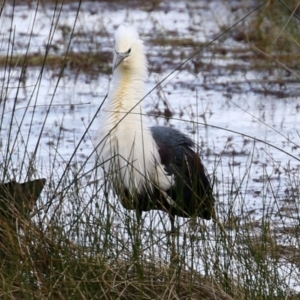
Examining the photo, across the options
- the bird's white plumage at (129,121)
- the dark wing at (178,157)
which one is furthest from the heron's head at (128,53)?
the dark wing at (178,157)

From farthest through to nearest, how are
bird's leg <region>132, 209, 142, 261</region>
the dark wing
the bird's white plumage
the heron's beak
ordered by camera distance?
the heron's beak < the dark wing < the bird's white plumage < bird's leg <region>132, 209, 142, 261</region>

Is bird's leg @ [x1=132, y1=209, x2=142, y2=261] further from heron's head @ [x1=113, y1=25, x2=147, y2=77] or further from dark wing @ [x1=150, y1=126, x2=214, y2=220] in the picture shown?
heron's head @ [x1=113, y1=25, x2=147, y2=77]

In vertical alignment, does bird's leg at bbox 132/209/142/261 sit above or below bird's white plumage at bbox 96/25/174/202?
below

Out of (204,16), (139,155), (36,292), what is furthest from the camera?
(204,16)

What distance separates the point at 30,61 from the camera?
35.6 ft

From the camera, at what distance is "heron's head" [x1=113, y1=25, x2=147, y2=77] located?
213 inches

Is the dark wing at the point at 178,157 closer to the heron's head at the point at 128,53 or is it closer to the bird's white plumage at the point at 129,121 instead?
the bird's white plumage at the point at 129,121

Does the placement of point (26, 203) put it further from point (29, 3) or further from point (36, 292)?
point (29, 3)

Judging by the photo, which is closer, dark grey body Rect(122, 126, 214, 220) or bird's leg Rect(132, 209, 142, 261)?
bird's leg Rect(132, 209, 142, 261)

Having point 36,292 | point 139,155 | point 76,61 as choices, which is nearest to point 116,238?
point 36,292

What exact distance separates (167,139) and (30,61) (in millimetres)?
5592

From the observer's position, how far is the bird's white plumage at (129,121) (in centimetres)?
516

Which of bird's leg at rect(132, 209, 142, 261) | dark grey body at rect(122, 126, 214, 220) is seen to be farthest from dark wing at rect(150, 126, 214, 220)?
bird's leg at rect(132, 209, 142, 261)

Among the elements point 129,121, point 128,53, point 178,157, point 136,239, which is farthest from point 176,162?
point 136,239
